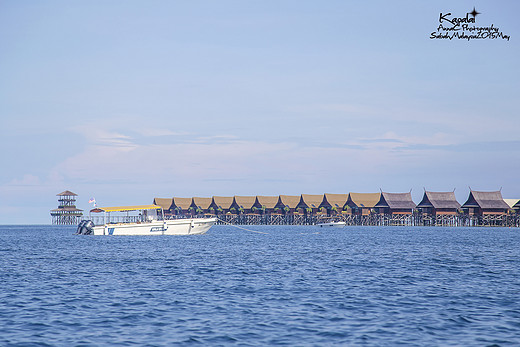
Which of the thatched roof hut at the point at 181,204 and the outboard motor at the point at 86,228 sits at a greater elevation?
the thatched roof hut at the point at 181,204

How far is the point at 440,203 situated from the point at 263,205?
4360 cm

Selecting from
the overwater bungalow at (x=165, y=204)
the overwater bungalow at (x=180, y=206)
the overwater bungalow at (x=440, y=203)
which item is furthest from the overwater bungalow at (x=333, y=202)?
the overwater bungalow at (x=165, y=204)

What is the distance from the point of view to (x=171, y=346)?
14.0 meters

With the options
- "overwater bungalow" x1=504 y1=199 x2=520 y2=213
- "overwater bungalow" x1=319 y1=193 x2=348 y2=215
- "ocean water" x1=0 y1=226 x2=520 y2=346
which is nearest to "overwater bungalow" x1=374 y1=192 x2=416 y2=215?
"overwater bungalow" x1=319 y1=193 x2=348 y2=215

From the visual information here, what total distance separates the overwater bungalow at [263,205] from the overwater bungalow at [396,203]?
28.7 m

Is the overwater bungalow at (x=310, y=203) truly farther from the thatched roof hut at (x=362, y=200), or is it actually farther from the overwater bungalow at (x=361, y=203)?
the thatched roof hut at (x=362, y=200)

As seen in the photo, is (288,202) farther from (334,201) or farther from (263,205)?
(334,201)

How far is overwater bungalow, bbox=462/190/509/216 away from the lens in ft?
394

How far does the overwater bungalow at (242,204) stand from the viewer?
145 m

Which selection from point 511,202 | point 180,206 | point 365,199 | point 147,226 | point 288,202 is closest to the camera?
point 147,226

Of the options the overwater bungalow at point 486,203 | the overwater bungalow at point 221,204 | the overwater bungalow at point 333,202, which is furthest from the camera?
the overwater bungalow at point 221,204

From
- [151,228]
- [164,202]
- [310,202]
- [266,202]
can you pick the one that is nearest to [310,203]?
[310,202]

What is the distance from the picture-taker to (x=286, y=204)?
144 meters

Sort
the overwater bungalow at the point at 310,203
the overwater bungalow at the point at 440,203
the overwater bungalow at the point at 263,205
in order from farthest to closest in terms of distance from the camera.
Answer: the overwater bungalow at the point at 263,205, the overwater bungalow at the point at 310,203, the overwater bungalow at the point at 440,203
